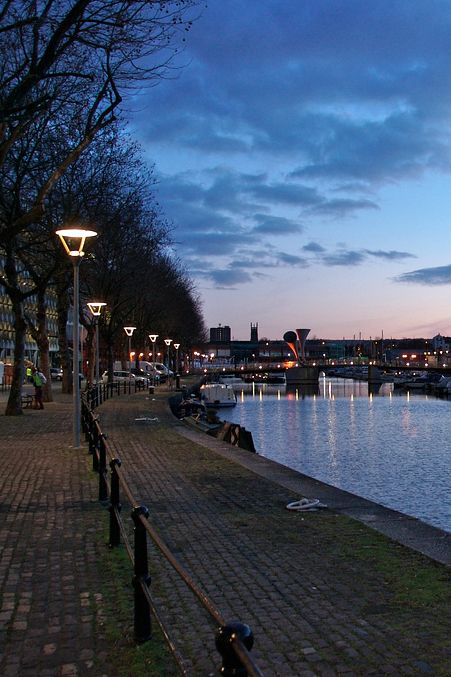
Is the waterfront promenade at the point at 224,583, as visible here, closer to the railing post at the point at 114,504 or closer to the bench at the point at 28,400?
the railing post at the point at 114,504

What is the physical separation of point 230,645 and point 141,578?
7.96 ft

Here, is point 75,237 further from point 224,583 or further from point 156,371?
point 156,371

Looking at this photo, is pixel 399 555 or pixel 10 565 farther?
pixel 399 555

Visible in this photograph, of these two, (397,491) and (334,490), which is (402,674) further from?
(397,491)

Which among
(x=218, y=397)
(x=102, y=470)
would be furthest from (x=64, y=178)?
(x=218, y=397)

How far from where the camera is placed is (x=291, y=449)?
117 ft

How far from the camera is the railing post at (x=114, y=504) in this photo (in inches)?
300

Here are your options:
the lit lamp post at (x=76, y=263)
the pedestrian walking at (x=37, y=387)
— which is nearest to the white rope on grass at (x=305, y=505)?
the lit lamp post at (x=76, y=263)

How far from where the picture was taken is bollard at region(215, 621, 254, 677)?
8.38 ft

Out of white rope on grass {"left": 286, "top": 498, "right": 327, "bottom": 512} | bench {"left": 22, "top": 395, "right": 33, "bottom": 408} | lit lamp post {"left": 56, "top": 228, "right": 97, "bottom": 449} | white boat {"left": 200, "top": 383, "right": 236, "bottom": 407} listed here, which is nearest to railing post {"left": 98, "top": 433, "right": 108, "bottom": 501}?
white rope on grass {"left": 286, "top": 498, "right": 327, "bottom": 512}

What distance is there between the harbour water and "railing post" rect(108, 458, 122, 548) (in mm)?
11033

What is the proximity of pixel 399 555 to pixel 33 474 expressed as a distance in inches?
297

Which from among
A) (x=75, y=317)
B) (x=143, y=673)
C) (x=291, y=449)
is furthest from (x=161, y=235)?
(x=143, y=673)

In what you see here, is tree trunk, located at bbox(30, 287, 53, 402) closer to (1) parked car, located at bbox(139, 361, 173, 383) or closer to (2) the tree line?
(2) the tree line
